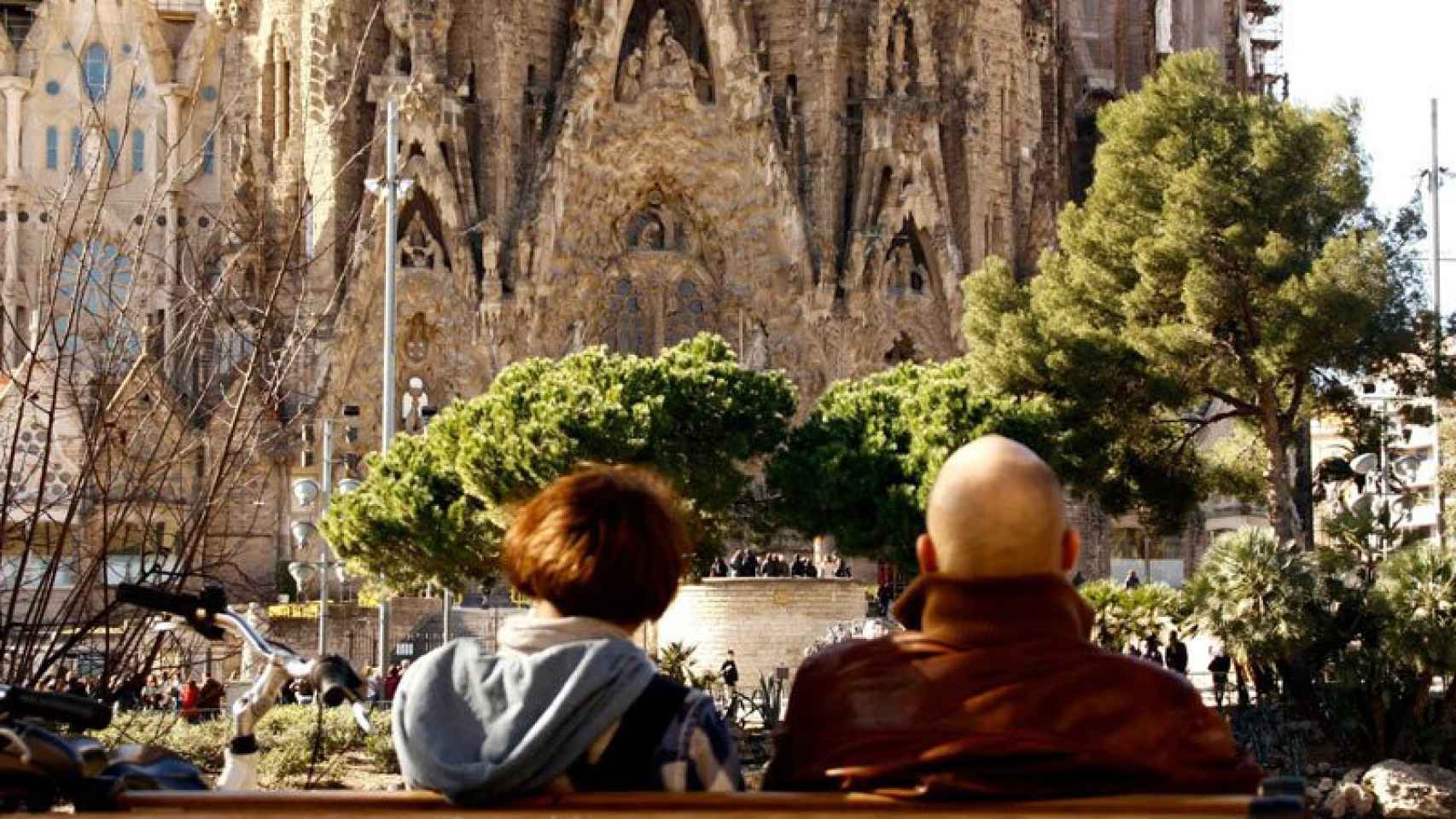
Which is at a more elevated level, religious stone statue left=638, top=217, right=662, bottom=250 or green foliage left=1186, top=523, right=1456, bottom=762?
religious stone statue left=638, top=217, right=662, bottom=250

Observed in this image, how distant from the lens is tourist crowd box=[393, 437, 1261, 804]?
4.06 meters

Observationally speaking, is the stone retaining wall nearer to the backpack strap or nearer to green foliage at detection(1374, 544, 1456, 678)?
green foliage at detection(1374, 544, 1456, 678)

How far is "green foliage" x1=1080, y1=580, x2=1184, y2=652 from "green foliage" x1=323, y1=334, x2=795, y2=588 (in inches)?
243

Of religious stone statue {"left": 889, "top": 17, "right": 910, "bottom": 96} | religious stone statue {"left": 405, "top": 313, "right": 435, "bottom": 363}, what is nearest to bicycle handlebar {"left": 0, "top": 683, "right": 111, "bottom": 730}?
religious stone statue {"left": 405, "top": 313, "right": 435, "bottom": 363}

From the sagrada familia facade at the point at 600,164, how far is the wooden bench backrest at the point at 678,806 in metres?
41.1

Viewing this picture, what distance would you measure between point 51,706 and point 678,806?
1.51 m

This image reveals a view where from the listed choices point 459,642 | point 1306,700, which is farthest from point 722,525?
point 459,642

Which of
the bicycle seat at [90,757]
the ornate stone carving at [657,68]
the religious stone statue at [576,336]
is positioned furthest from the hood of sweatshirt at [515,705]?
the ornate stone carving at [657,68]

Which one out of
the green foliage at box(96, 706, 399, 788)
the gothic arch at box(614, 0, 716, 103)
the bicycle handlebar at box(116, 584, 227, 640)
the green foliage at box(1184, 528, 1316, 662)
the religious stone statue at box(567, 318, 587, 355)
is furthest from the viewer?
the gothic arch at box(614, 0, 716, 103)

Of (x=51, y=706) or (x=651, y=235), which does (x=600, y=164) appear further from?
(x=51, y=706)

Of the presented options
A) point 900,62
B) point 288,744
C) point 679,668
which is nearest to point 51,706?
point 288,744

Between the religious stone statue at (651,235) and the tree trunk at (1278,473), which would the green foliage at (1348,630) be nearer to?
the tree trunk at (1278,473)

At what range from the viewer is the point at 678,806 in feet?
12.4

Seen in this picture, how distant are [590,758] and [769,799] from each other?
2.07 feet
